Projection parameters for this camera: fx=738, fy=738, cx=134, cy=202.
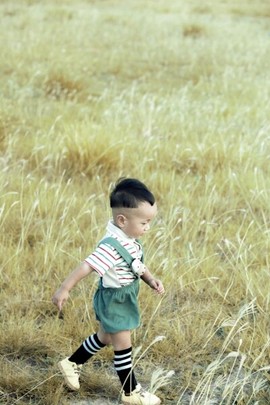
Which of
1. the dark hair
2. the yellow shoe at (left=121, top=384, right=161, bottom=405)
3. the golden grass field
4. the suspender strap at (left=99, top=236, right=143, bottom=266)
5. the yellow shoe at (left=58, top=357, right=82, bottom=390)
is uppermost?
the dark hair

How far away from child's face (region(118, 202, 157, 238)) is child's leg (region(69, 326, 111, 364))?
0.40 m

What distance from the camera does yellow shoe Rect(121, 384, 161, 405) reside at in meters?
2.70

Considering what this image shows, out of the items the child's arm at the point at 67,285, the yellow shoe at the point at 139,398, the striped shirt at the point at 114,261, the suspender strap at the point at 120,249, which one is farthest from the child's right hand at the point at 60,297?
the yellow shoe at the point at 139,398

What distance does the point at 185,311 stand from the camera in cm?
340

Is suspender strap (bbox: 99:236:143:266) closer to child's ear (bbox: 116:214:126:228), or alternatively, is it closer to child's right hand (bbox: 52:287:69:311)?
child's ear (bbox: 116:214:126:228)

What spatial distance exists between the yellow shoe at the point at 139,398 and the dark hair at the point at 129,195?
68cm

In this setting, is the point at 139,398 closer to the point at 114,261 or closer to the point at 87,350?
the point at 87,350

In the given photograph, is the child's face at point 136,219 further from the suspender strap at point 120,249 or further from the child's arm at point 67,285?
the child's arm at point 67,285

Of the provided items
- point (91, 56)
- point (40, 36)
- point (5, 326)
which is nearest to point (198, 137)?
point (5, 326)

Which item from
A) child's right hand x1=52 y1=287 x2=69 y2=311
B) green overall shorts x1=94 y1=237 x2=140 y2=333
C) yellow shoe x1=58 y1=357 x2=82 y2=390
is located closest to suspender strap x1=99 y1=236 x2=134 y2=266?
green overall shorts x1=94 y1=237 x2=140 y2=333

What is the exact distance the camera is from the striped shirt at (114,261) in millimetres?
2598

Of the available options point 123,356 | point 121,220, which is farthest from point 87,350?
point 121,220

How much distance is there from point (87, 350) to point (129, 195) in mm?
621

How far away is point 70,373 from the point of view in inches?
108
